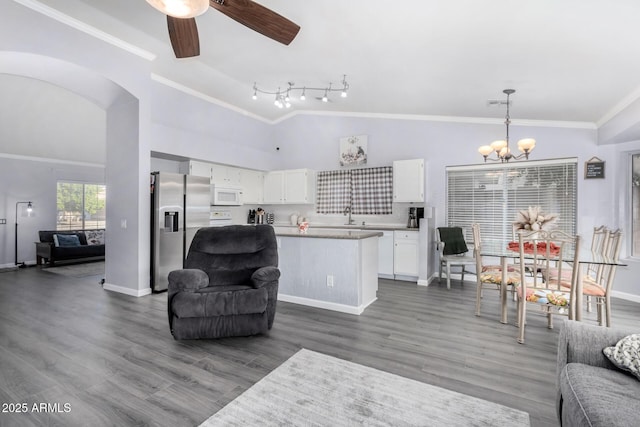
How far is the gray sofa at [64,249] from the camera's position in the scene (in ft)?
20.9

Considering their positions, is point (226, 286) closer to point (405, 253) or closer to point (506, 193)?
point (405, 253)

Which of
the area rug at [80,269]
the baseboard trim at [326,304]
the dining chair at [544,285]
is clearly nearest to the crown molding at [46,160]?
the area rug at [80,269]

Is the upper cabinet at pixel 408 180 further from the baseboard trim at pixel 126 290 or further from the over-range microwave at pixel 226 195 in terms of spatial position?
the baseboard trim at pixel 126 290

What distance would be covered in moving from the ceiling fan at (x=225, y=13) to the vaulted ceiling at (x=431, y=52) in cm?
61

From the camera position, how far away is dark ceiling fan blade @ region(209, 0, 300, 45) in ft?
6.79

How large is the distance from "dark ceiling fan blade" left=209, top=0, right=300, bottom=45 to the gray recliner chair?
72.8 inches

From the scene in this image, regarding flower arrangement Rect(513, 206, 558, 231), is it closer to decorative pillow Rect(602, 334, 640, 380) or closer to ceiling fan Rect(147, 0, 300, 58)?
decorative pillow Rect(602, 334, 640, 380)

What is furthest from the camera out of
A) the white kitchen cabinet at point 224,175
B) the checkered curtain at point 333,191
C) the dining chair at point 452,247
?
the checkered curtain at point 333,191

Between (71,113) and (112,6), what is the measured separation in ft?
11.7

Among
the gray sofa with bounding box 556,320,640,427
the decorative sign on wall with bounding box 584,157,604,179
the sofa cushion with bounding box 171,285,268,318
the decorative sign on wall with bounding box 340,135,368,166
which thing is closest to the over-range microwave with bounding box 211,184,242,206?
the decorative sign on wall with bounding box 340,135,368,166

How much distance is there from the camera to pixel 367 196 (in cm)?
Answer: 600

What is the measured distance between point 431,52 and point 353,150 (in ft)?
10.1

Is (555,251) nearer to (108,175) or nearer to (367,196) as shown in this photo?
(367,196)

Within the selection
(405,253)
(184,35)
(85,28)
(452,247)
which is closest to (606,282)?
(452,247)
